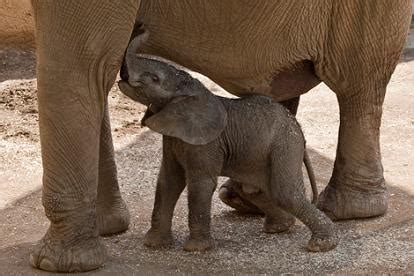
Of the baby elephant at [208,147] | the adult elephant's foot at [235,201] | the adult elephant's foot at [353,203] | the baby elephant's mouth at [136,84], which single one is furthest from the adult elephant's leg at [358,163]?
the baby elephant's mouth at [136,84]

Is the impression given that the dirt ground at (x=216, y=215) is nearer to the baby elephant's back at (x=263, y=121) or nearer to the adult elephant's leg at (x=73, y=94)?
the adult elephant's leg at (x=73, y=94)

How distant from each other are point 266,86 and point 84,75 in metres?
0.94

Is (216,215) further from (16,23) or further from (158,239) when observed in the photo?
(16,23)

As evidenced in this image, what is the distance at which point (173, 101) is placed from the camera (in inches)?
174

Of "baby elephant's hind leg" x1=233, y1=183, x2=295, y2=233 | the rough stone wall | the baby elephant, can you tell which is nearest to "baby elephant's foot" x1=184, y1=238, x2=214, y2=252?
the baby elephant

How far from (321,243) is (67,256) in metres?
1.01

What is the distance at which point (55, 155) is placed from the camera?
4164 mm

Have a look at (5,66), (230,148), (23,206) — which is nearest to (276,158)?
(230,148)

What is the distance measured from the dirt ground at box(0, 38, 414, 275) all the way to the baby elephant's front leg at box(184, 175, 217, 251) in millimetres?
42

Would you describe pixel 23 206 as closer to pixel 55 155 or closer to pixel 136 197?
pixel 136 197

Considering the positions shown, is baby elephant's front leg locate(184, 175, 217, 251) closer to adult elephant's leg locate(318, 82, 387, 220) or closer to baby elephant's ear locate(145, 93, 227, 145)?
baby elephant's ear locate(145, 93, 227, 145)

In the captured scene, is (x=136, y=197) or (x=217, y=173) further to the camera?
(x=136, y=197)

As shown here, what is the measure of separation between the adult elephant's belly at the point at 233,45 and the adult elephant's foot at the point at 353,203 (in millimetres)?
547

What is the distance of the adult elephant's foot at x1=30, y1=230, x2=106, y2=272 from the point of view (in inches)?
170
